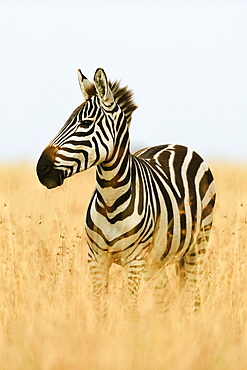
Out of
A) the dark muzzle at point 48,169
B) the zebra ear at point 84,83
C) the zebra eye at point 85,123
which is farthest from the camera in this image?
the zebra ear at point 84,83

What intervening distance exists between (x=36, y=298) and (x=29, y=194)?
309 inches

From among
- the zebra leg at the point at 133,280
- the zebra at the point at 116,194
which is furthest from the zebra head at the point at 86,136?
the zebra leg at the point at 133,280

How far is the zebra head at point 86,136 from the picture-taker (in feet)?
16.2

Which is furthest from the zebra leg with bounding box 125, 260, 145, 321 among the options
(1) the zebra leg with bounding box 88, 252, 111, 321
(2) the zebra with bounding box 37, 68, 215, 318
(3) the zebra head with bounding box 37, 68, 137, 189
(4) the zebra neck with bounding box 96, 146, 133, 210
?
(3) the zebra head with bounding box 37, 68, 137, 189

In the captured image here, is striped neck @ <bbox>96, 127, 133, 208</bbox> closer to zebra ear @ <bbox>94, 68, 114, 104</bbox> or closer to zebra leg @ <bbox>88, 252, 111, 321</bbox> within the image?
zebra ear @ <bbox>94, 68, 114, 104</bbox>

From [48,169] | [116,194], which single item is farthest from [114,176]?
[48,169]

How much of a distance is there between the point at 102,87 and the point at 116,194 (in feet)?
2.79

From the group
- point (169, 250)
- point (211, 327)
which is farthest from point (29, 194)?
point (211, 327)

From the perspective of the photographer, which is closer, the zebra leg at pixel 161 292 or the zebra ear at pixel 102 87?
the zebra ear at pixel 102 87

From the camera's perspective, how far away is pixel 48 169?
4.93 metres

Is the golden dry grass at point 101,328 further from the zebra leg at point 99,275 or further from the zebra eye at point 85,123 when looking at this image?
the zebra eye at point 85,123

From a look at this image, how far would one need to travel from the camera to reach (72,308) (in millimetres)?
4891

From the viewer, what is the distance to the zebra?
5.01 m

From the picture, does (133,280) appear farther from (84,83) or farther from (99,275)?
(84,83)
